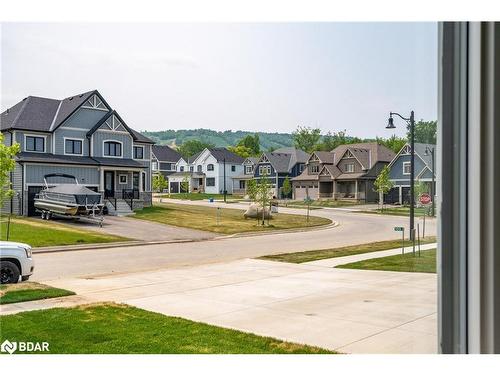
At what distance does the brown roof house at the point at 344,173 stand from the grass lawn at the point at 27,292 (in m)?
1.93

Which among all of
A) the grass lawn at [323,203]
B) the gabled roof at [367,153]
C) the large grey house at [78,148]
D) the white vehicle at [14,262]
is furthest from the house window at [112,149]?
the gabled roof at [367,153]

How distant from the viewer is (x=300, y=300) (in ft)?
10.4

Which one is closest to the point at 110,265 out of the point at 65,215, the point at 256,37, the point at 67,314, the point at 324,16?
the point at 65,215

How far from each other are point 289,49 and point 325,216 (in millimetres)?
2195

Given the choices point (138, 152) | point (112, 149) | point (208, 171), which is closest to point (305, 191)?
point (208, 171)

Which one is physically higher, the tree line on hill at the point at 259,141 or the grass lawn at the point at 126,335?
the tree line on hill at the point at 259,141

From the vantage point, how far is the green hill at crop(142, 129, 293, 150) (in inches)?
136

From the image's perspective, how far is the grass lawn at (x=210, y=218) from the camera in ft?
14.5

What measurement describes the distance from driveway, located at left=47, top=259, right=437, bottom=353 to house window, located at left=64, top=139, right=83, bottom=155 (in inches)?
40.4

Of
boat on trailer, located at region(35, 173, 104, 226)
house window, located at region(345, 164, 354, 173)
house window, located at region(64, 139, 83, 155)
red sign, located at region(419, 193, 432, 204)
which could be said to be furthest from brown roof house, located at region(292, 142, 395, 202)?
house window, located at region(64, 139, 83, 155)

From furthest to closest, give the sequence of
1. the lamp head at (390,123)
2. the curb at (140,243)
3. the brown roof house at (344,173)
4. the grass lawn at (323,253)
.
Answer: the grass lawn at (323,253), the curb at (140,243), the brown roof house at (344,173), the lamp head at (390,123)

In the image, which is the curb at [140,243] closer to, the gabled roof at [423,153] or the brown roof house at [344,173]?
the brown roof house at [344,173]

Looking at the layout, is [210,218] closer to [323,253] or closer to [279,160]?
[279,160]
